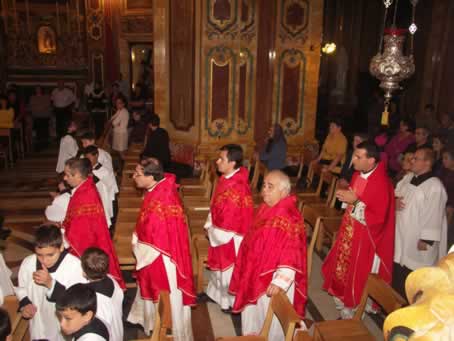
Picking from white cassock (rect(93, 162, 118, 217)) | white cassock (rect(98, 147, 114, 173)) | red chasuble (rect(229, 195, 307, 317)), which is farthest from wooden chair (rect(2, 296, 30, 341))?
white cassock (rect(98, 147, 114, 173))

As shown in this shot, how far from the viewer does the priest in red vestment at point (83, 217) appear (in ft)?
13.9

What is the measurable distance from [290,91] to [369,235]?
6.73m

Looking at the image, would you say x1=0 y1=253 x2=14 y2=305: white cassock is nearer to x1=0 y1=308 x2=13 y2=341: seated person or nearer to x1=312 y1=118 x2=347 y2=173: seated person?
x1=0 y1=308 x2=13 y2=341: seated person

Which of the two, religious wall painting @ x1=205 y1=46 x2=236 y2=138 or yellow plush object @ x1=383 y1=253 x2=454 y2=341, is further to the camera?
religious wall painting @ x1=205 y1=46 x2=236 y2=138

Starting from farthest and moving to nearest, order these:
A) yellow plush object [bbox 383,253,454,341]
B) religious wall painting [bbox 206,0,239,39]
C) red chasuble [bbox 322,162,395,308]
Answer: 1. religious wall painting [bbox 206,0,239,39]
2. red chasuble [bbox 322,162,395,308]
3. yellow plush object [bbox 383,253,454,341]

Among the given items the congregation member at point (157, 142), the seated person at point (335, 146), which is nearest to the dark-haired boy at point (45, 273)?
the congregation member at point (157, 142)

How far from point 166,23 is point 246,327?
7916 mm

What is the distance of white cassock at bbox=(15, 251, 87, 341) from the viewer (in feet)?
10.8

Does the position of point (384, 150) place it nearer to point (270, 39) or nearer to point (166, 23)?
point (270, 39)

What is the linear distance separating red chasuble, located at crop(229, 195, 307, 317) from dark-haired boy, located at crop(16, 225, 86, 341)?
1.38 m

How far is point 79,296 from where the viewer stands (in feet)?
8.15

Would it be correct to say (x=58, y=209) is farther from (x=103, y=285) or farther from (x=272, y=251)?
(x=272, y=251)

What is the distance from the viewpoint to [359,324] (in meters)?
3.76

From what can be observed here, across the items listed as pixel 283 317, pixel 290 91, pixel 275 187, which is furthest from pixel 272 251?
pixel 290 91
